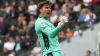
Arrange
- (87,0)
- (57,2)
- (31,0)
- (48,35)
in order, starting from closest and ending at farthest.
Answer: (48,35) < (87,0) < (57,2) < (31,0)

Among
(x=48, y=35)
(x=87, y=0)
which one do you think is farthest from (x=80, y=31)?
(x=48, y=35)

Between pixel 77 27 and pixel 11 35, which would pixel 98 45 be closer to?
pixel 77 27

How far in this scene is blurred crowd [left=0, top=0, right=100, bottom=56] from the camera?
15.6m

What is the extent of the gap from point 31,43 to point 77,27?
2.08 m

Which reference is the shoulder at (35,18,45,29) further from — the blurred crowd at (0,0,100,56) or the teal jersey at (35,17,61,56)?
the blurred crowd at (0,0,100,56)

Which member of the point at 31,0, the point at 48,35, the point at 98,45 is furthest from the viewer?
the point at 31,0

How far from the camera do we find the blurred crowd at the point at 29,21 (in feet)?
51.3

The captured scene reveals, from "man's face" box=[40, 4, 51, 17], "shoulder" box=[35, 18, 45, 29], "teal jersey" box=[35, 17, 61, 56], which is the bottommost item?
"teal jersey" box=[35, 17, 61, 56]

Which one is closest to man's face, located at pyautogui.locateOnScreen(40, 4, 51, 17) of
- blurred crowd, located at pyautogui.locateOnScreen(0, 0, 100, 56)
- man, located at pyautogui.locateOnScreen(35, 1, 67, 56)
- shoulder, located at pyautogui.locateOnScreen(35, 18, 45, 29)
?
man, located at pyautogui.locateOnScreen(35, 1, 67, 56)

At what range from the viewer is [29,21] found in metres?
18.3

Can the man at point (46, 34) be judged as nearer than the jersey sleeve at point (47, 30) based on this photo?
No

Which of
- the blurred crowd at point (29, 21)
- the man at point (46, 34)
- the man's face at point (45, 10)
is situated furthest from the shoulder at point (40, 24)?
the blurred crowd at point (29, 21)

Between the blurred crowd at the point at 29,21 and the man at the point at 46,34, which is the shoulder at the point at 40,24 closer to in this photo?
the man at the point at 46,34

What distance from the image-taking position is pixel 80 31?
15.4 metres
